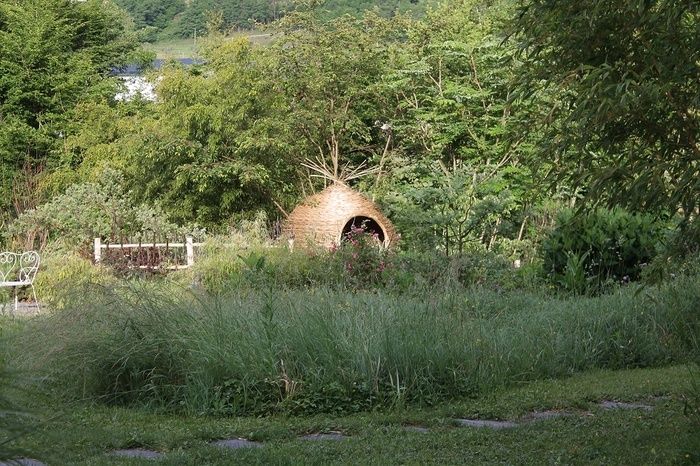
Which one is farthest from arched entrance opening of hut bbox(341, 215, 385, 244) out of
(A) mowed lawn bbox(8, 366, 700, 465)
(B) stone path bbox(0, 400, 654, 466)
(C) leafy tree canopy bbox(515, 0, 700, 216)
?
(C) leafy tree canopy bbox(515, 0, 700, 216)

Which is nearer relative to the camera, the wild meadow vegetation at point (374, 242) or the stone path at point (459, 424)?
the wild meadow vegetation at point (374, 242)

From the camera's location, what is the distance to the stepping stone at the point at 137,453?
216 inches

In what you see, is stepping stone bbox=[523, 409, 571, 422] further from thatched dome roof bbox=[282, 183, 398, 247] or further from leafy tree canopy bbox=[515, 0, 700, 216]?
thatched dome roof bbox=[282, 183, 398, 247]

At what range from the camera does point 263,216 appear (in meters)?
18.6

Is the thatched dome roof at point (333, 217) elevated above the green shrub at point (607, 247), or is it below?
above

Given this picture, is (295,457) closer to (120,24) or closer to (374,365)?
(374,365)

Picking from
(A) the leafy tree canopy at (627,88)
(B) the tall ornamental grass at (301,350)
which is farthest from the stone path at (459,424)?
(A) the leafy tree canopy at (627,88)

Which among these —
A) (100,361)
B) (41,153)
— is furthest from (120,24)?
(100,361)

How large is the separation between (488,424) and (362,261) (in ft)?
19.3

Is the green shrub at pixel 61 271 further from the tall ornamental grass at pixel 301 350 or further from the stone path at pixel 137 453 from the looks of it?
the stone path at pixel 137 453

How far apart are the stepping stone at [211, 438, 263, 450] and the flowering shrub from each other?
555cm

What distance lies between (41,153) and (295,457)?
17.7m

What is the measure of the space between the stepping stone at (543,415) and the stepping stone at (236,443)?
1.76 meters

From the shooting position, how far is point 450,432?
5965 mm
